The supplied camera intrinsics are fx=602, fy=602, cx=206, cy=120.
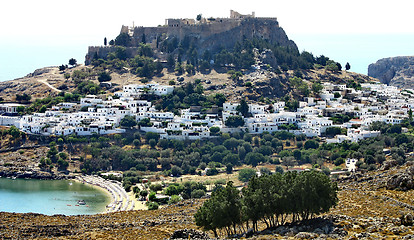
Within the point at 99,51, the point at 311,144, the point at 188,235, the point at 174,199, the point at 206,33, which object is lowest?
the point at 174,199

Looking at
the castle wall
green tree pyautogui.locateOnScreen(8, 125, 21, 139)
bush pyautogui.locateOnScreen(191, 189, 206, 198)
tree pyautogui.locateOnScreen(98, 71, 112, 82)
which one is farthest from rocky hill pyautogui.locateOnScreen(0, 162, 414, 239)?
the castle wall

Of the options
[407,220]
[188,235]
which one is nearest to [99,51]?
[188,235]

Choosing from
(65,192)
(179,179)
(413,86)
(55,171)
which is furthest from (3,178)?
(413,86)

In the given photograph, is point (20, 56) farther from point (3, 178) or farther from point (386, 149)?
point (386, 149)

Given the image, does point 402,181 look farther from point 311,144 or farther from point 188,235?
point 311,144

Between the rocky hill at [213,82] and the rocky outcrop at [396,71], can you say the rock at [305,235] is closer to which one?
the rocky hill at [213,82]

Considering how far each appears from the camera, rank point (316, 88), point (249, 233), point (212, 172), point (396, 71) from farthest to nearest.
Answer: point (396, 71) → point (316, 88) → point (212, 172) → point (249, 233)

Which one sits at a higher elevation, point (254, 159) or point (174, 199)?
point (254, 159)
